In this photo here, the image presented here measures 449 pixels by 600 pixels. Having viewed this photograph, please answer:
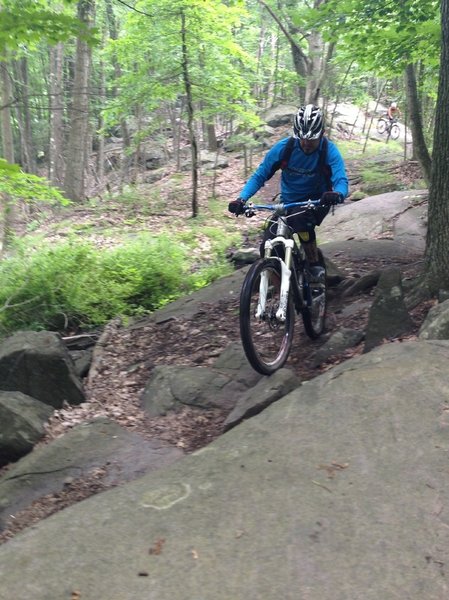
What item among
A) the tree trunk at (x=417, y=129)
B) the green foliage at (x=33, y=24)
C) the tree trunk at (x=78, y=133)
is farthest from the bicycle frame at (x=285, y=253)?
the tree trunk at (x=78, y=133)

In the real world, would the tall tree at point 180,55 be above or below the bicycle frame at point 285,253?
above

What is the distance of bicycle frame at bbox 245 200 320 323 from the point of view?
457 centimetres

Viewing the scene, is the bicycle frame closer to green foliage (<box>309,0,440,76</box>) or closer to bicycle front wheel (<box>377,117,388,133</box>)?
green foliage (<box>309,0,440,76</box>)

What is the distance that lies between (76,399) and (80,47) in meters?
13.9

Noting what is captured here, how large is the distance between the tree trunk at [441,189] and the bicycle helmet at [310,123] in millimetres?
1169

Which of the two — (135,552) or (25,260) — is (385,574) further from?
(25,260)

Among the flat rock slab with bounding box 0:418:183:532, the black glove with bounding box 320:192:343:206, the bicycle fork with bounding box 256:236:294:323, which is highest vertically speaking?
the black glove with bounding box 320:192:343:206

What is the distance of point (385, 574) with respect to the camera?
2.35m

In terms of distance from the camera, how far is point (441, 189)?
17.1 feet

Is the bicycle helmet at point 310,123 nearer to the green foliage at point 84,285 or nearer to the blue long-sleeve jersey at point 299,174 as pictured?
the blue long-sleeve jersey at point 299,174

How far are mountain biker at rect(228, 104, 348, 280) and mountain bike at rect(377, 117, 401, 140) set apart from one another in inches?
1072

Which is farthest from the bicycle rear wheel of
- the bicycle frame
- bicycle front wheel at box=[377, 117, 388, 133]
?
bicycle front wheel at box=[377, 117, 388, 133]

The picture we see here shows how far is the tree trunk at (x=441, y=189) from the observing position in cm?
507

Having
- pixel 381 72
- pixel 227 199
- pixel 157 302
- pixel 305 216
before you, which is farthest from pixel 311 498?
pixel 227 199
